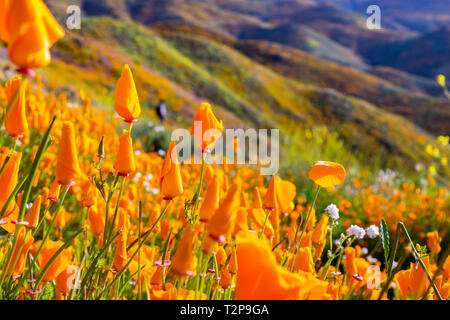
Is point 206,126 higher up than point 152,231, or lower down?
higher up

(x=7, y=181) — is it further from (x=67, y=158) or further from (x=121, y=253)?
(x=121, y=253)

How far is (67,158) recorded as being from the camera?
27.0 inches

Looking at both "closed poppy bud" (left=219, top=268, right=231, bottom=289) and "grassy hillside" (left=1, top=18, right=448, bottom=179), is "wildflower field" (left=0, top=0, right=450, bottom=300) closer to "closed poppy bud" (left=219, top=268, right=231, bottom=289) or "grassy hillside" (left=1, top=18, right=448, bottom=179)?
"closed poppy bud" (left=219, top=268, right=231, bottom=289)

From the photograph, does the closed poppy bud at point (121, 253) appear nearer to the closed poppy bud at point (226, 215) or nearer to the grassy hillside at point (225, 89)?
the closed poppy bud at point (226, 215)

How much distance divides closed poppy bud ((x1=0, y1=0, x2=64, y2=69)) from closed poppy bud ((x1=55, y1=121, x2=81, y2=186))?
16cm

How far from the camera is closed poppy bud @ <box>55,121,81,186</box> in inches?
26.9

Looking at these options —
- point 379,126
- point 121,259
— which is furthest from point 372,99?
point 121,259

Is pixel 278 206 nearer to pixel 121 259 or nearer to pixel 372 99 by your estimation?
pixel 121 259

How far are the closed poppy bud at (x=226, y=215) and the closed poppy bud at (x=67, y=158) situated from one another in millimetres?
279

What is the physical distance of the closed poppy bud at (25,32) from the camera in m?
0.53

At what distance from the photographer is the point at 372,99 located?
108ft

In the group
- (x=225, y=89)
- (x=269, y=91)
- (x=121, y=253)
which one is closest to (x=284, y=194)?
(x=121, y=253)

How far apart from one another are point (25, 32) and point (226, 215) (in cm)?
34

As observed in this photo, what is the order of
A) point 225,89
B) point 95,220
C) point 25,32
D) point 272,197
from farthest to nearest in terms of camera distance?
point 225,89
point 95,220
point 272,197
point 25,32
